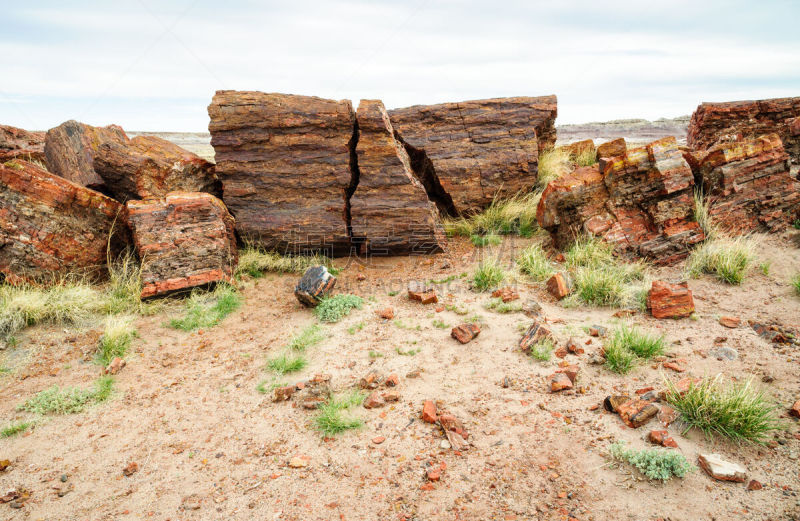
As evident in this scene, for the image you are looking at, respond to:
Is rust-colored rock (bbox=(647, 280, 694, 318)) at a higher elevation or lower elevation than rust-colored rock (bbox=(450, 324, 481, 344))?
Result: higher

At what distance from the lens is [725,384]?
3.39 m

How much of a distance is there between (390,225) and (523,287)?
2.51m

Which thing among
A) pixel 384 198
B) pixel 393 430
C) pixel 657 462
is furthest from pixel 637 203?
pixel 393 430

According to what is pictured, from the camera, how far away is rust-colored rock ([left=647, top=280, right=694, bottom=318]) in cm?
453

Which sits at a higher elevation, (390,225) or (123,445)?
(390,225)

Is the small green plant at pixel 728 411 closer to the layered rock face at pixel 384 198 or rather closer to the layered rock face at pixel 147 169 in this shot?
the layered rock face at pixel 384 198

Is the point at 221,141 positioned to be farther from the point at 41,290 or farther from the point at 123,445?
the point at 123,445

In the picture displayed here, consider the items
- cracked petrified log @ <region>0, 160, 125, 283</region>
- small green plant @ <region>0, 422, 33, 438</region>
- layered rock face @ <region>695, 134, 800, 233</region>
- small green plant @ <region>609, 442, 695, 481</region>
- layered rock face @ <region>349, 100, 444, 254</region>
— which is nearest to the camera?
small green plant @ <region>609, 442, 695, 481</region>

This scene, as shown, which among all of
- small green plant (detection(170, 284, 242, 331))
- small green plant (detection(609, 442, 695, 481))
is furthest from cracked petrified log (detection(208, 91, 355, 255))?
small green plant (detection(609, 442, 695, 481))

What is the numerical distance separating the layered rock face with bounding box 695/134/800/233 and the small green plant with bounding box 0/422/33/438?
8.26 m

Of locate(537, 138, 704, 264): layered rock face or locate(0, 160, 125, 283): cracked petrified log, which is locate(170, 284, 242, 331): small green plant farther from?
locate(537, 138, 704, 264): layered rock face

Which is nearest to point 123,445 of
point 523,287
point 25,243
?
point 25,243

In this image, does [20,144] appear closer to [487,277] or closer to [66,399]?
[66,399]

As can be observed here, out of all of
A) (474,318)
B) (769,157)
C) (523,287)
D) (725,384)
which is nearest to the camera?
(725,384)
